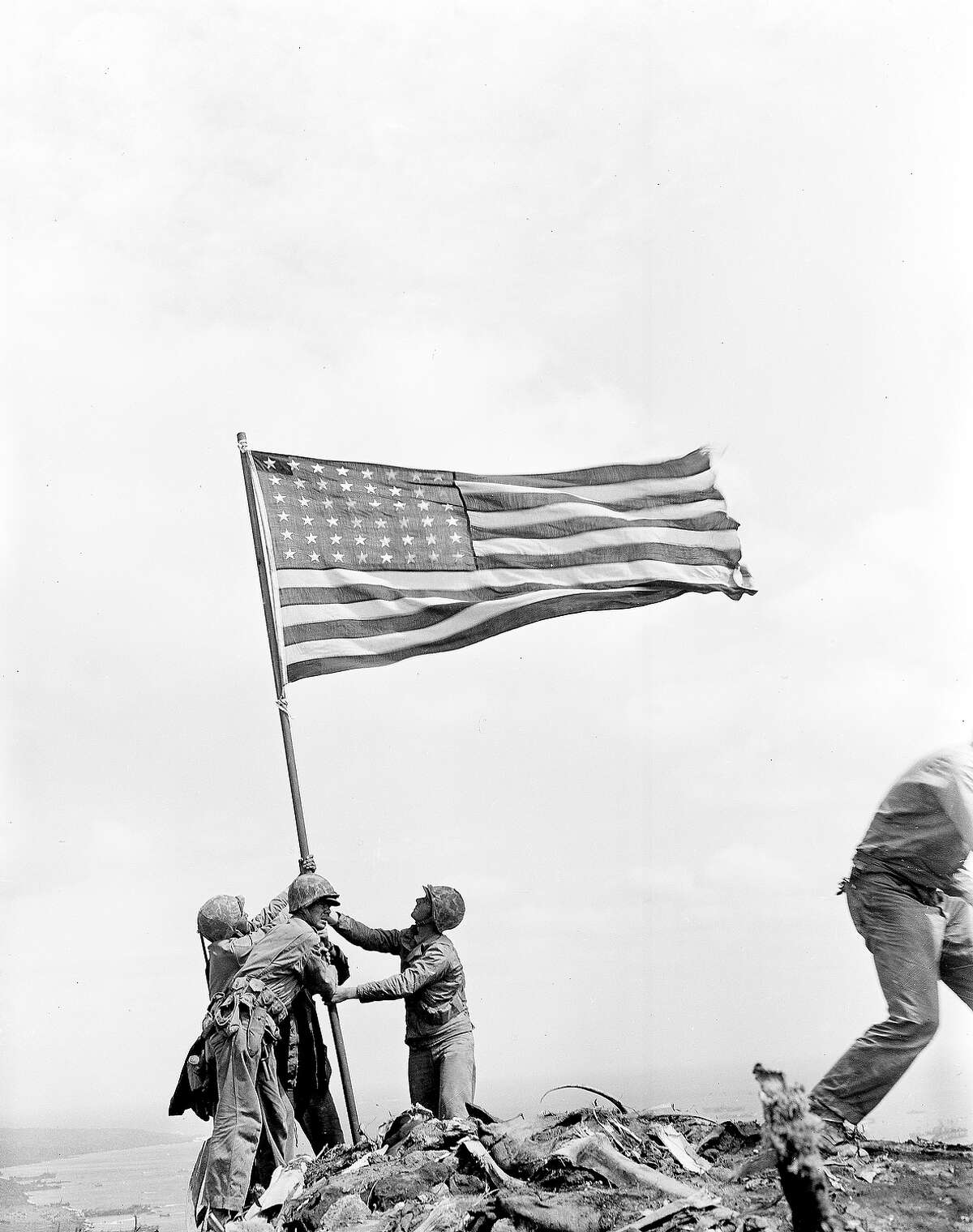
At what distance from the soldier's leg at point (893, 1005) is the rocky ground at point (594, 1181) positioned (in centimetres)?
31

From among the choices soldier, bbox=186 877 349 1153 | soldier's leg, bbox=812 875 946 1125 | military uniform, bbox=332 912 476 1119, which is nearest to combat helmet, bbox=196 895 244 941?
soldier, bbox=186 877 349 1153

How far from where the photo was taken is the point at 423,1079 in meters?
9.20

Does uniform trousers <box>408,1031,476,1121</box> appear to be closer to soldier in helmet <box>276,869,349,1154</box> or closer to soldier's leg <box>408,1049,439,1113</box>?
soldier's leg <box>408,1049,439,1113</box>

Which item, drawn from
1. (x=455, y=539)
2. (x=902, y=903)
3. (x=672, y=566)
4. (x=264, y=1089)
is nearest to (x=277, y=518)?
(x=455, y=539)

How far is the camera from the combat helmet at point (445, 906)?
916 cm

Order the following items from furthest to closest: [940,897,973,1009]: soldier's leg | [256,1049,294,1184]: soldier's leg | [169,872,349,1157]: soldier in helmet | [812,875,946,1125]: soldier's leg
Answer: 1. [169,872,349,1157]: soldier in helmet
2. [256,1049,294,1184]: soldier's leg
3. [940,897,973,1009]: soldier's leg
4. [812,875,946,1125]: soldier's leg

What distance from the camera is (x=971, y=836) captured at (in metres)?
7.00

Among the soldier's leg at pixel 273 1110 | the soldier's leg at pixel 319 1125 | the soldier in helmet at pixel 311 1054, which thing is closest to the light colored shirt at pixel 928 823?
the soldier in helmet at pixel 311 1054

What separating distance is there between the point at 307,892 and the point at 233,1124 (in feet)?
5.38

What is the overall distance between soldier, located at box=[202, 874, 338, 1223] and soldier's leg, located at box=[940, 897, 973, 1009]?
13.8 feet

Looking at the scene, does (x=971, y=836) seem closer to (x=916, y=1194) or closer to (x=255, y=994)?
(x=916, y=1194)

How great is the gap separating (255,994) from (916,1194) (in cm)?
446

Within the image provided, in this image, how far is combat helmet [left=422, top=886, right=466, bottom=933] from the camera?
30.1 ft

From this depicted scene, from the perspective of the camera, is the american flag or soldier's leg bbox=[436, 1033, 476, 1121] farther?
the american flag
